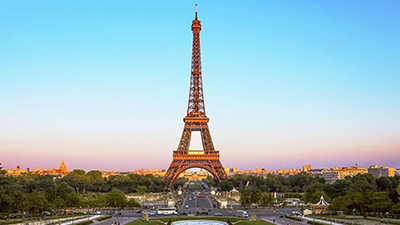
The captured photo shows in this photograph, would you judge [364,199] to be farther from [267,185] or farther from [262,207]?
[267,185]

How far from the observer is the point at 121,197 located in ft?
222

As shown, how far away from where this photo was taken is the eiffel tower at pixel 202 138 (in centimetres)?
9150

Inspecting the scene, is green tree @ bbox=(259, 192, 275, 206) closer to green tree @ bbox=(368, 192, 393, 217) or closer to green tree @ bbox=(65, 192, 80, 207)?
green tree @ bbox=(368, 192, 393, 217)

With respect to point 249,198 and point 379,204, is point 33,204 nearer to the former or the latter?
point 249,198

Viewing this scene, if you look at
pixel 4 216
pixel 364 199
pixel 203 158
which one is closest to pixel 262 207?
pixel 203 158

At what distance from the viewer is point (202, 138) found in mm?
93438

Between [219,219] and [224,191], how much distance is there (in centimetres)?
4781

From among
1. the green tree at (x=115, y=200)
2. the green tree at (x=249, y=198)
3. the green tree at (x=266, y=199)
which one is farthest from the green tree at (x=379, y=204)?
the green tree at (x=115, y=200)

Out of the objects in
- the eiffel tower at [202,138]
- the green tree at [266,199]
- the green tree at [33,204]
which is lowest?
the green tree at [266,199]

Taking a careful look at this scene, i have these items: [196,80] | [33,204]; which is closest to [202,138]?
[196,80]

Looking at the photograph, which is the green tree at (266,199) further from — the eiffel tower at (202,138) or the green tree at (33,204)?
the green tree at (33,204)

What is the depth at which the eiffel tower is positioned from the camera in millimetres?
91500

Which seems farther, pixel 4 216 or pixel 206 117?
pixel 206 117

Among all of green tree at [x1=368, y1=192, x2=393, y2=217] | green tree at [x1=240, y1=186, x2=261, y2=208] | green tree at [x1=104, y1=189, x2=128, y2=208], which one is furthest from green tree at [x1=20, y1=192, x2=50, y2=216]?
green tree at [x1=368, y1=192, x2=393, y2=217]
